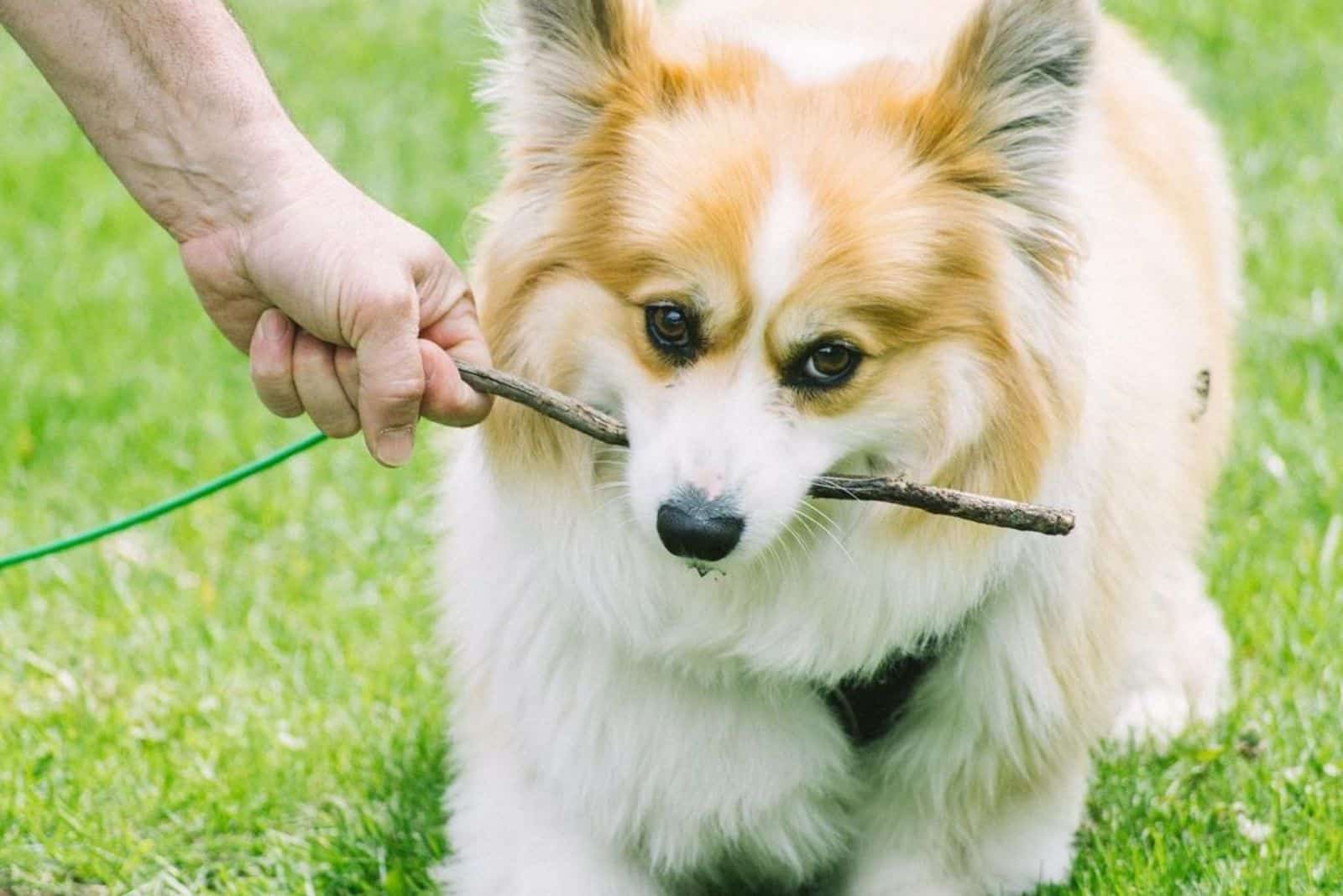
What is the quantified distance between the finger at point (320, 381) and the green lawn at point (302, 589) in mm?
684

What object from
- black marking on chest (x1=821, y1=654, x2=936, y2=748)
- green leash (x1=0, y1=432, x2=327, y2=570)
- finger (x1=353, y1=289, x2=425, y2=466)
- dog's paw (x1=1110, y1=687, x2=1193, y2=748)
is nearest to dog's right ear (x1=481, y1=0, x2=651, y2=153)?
finger (x1=353, y1=289, x2=425, y2=466)

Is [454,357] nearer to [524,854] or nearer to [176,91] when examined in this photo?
[176,91]

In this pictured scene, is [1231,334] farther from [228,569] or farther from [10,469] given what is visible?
[10,469]

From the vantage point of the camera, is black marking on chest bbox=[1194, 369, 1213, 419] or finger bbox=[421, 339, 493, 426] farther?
black marking on chest bbox=[1194, 369, 1213, 419]

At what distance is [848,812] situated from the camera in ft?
10.6

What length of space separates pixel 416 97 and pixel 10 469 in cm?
313

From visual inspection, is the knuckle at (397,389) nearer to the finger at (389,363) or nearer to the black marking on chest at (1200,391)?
the finger at (389,363)

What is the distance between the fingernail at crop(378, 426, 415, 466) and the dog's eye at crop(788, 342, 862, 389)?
24.2 inches

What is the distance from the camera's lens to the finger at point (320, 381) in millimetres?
2820

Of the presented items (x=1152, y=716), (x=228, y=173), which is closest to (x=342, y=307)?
(x=228, y=173)

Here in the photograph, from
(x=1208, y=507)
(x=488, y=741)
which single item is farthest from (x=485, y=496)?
(x=1208, y=507)

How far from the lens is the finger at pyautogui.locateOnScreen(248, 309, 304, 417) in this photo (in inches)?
111

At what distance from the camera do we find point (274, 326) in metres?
2.84

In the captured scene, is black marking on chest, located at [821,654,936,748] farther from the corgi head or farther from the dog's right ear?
the dog's right ear
